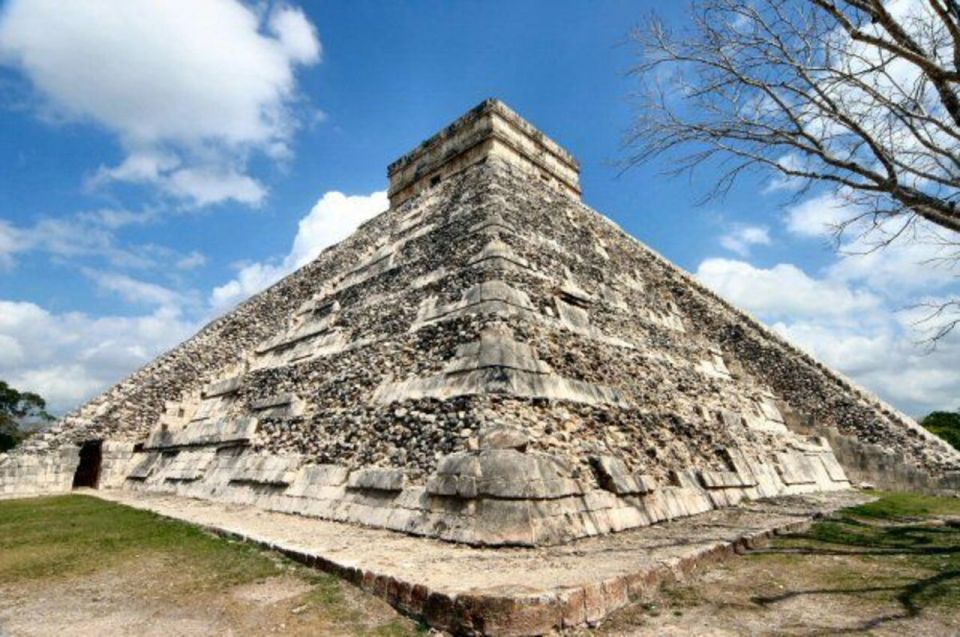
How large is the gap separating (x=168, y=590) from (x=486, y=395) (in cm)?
362

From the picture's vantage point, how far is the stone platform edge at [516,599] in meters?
3.33

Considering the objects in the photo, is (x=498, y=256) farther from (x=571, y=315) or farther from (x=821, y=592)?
(x=821, y=592)

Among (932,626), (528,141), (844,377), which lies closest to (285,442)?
(932,626)

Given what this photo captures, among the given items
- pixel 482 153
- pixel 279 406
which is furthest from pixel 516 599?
pixel 482 153

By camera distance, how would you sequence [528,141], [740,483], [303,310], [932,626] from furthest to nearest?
[528,141], [303,310], [740,483], [932,626]

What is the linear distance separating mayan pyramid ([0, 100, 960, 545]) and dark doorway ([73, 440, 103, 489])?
78 millimetres

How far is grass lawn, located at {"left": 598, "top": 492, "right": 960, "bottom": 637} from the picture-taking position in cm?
356

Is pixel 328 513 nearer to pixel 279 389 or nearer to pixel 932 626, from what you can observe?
pixel 279 389

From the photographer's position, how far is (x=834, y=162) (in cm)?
580

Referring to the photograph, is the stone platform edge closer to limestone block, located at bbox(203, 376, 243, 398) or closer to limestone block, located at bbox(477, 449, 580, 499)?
limestone block, located at bbox(477, 449, 580, 499)

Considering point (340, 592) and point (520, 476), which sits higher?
point (520, 476)

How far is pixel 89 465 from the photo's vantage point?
43.9 ft

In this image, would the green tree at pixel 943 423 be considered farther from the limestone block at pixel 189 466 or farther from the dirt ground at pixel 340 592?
the limestone block at pixel 189 466

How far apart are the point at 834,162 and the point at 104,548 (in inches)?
348
